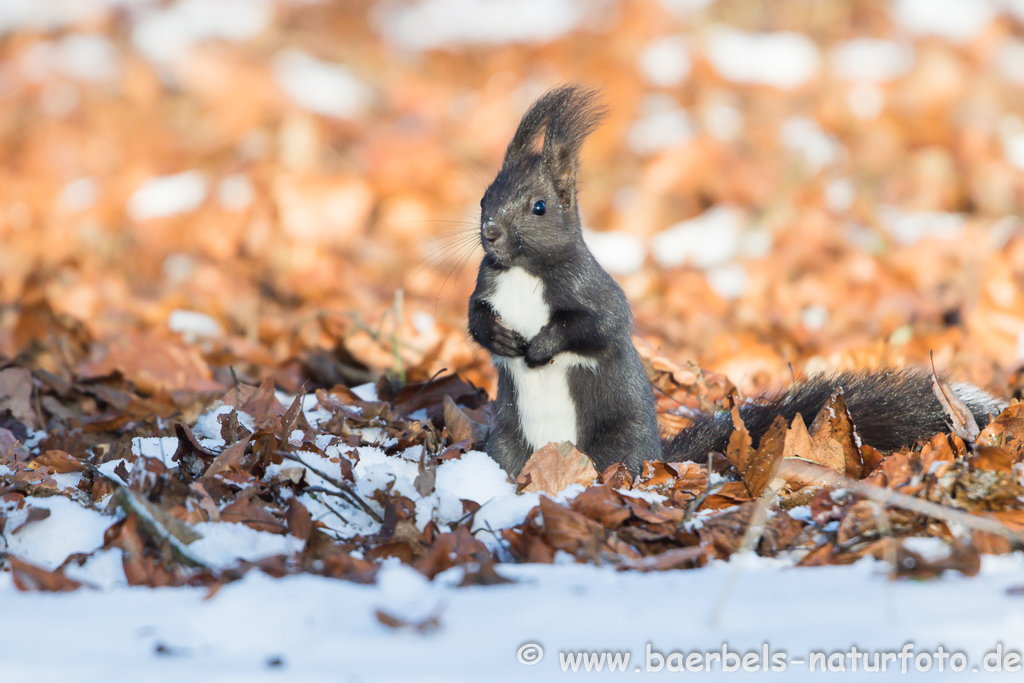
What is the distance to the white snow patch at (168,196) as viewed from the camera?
7730 millimetres

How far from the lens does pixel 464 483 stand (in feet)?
7.71

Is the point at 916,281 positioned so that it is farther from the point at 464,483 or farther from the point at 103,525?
the point at 103,525

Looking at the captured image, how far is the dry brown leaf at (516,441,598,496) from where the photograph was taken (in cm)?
237

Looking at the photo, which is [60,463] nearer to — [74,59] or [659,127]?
[659,127]

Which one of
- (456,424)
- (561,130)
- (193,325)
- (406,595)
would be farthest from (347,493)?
(193,325)

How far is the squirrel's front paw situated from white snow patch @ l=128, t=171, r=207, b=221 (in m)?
5.44

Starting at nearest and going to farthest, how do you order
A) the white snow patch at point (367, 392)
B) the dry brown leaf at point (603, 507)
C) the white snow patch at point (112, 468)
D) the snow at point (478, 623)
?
the snow at point (478, 623), the dry brown leaf at point (603, 507), the white snow patch at point (112, 468), the white snow patch at point (367, 392)

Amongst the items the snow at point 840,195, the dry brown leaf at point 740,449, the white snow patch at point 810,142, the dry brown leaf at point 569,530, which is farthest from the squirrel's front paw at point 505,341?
the white snow patch at point 810,142

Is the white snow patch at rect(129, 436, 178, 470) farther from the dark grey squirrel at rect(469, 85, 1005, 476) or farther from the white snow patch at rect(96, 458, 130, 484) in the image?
the dark grey squirrel at rect(469, 85, 1005, 476)

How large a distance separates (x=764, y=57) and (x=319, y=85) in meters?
4.27

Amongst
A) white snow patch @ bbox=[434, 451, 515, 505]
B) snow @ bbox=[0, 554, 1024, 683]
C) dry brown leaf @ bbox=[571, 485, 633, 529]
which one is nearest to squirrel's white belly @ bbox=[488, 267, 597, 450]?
white snow patch @ bbox=[434, 451, 515, 505]

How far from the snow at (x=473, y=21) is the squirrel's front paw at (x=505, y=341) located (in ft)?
24.6

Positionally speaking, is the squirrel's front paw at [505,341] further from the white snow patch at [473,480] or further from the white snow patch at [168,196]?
the white snow patch at [168,196]

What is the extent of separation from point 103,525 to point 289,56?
8.25 metres
